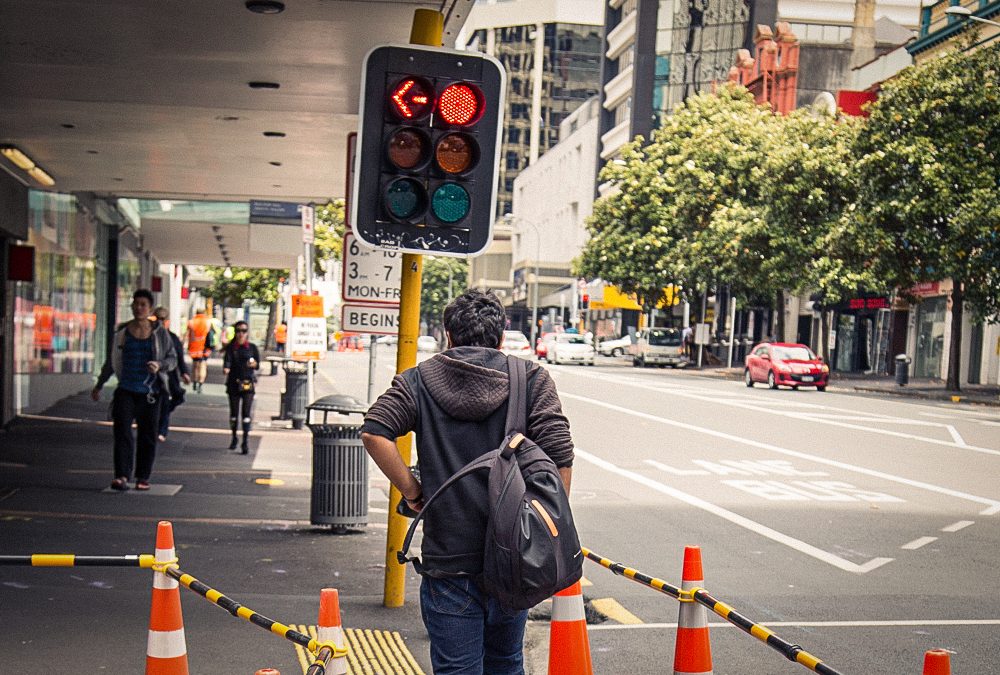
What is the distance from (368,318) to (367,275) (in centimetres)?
34

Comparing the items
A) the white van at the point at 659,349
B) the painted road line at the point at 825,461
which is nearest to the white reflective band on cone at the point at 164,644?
the painted road line at the point at 825,461

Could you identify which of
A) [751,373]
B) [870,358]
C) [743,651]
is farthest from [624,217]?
[743,651]

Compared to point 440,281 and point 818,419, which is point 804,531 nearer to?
point 818,419

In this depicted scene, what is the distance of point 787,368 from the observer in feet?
126

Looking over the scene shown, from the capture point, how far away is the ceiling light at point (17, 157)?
54.1 feet

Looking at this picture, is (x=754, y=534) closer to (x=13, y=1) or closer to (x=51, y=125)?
(x=13, y=1)

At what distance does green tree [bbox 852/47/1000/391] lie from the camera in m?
36.2

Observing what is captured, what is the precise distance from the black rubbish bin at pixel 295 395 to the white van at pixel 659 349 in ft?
133

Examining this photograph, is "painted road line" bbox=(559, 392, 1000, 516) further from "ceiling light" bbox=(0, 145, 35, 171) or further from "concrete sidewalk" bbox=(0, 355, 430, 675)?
"ceiling light" bbox=(0, 145, 35, 171)

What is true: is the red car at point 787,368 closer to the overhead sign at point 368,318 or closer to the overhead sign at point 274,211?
the overhead sign at point 274,211

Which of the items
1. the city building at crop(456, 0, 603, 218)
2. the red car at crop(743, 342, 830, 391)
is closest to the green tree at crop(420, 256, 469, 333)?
the city building at crop(456, 0, 603, 218)

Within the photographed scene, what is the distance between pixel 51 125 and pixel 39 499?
5.28 meters

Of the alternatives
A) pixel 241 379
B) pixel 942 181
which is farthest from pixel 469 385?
pixel 942 181

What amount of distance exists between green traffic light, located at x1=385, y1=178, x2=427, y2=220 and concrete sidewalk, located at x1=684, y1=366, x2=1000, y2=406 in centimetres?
2961
